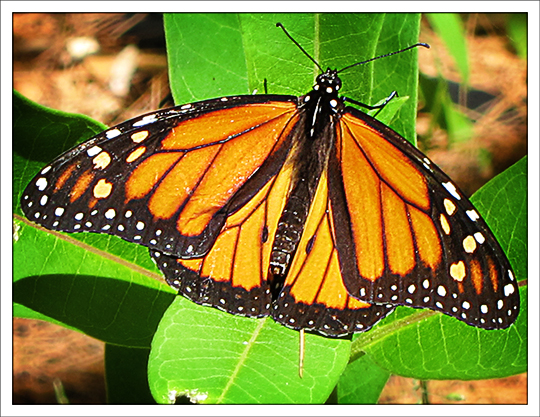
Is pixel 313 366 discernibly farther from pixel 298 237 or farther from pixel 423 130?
pixel 423 130

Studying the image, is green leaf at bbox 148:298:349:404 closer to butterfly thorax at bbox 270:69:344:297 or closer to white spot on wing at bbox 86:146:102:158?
butterfly thorax at bbox 270:69:344:297

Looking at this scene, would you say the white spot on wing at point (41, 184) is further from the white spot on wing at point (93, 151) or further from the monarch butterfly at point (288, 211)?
the white spot on wing at point (93, 151)

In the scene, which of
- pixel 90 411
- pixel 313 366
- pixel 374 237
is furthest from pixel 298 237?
pixel 90 411

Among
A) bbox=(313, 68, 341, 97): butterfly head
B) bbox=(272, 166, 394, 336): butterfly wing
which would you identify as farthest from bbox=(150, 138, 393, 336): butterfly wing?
bbox=(313, 68, 341, 97): butterfly head

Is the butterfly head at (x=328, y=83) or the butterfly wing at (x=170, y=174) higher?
the butterfly head at (x=328, y=83)

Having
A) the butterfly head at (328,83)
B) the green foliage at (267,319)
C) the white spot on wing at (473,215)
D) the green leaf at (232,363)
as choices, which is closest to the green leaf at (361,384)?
the green foliage at (267,319)

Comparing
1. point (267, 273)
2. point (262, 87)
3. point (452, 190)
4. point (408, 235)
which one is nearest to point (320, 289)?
point (267, 273)
